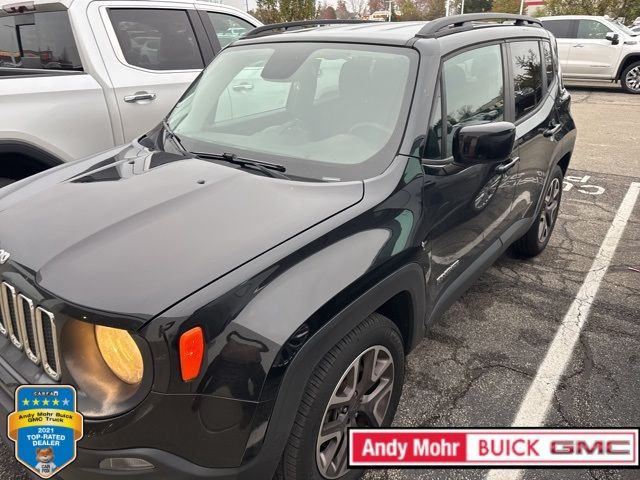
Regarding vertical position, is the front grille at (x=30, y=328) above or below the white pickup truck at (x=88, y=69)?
below

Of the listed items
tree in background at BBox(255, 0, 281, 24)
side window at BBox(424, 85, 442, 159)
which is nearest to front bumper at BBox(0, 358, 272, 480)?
side window at BBox(424, 85, 442, 159)

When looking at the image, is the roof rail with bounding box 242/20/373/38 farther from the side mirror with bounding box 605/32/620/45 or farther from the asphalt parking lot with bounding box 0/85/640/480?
the side mirror with bounding box 605/32/620/45

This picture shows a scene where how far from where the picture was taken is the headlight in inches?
58.8

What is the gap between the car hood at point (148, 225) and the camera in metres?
1.54

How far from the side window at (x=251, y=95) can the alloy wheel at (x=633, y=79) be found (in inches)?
558

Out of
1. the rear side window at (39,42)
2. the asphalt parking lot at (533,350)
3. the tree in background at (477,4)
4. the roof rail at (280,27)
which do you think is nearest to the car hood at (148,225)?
the asphalt parking lot at (533,350)

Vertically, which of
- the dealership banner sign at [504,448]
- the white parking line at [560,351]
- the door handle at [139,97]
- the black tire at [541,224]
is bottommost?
the white parking line at [560,351]

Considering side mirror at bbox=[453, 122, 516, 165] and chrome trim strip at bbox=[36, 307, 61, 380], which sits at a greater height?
side mirror at bbox=[453, 122, 516, 165]

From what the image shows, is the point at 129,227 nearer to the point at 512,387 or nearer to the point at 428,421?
the point at 428,421

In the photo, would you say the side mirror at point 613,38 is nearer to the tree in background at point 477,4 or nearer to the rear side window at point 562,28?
the rear side window at point 562,28

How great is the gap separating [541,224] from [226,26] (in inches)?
128

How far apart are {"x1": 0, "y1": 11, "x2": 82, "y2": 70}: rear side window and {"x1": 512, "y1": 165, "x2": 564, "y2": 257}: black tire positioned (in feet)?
11.7

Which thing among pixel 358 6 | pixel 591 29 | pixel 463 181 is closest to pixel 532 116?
pixel 463 181

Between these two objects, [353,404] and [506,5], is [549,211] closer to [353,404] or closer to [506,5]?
[353,404]
